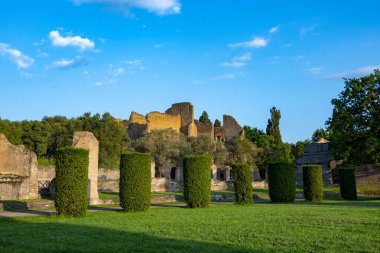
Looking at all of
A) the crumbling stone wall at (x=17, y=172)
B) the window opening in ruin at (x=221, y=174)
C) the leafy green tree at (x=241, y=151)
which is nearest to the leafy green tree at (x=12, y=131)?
the crumbling stone wall at (x=17, y=172)

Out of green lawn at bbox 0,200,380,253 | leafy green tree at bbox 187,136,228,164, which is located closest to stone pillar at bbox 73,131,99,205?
green lawn at bbox 0,200,380,253

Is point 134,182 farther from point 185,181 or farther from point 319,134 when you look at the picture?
point 319,134

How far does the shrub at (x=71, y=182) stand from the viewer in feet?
54.2

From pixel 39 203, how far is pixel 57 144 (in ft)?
111

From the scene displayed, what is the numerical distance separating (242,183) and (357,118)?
15070 mm

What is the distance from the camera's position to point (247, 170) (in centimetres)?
2478

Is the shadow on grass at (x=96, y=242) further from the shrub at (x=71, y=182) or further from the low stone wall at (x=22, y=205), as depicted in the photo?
the low stone wall at (x=22, y=205)

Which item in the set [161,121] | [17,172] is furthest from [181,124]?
[17,172]

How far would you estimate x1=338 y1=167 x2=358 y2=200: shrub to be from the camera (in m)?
30.2

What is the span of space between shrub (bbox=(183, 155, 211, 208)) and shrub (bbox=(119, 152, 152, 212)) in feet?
9.95

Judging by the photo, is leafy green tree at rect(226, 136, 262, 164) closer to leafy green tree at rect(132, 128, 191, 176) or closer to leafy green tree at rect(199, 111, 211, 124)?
leafy green tree at rect(132, 128, 191, 176)

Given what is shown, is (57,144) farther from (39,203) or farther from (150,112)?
(39,203)

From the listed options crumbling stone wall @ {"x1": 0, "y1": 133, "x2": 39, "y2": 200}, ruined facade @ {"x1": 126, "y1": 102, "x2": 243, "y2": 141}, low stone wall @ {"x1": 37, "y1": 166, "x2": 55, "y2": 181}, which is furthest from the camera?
ruined facade @ {"x1": 126, "y1": 102, "x2": 243, "y2": 141}

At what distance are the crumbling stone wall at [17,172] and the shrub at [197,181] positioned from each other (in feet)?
33.8
